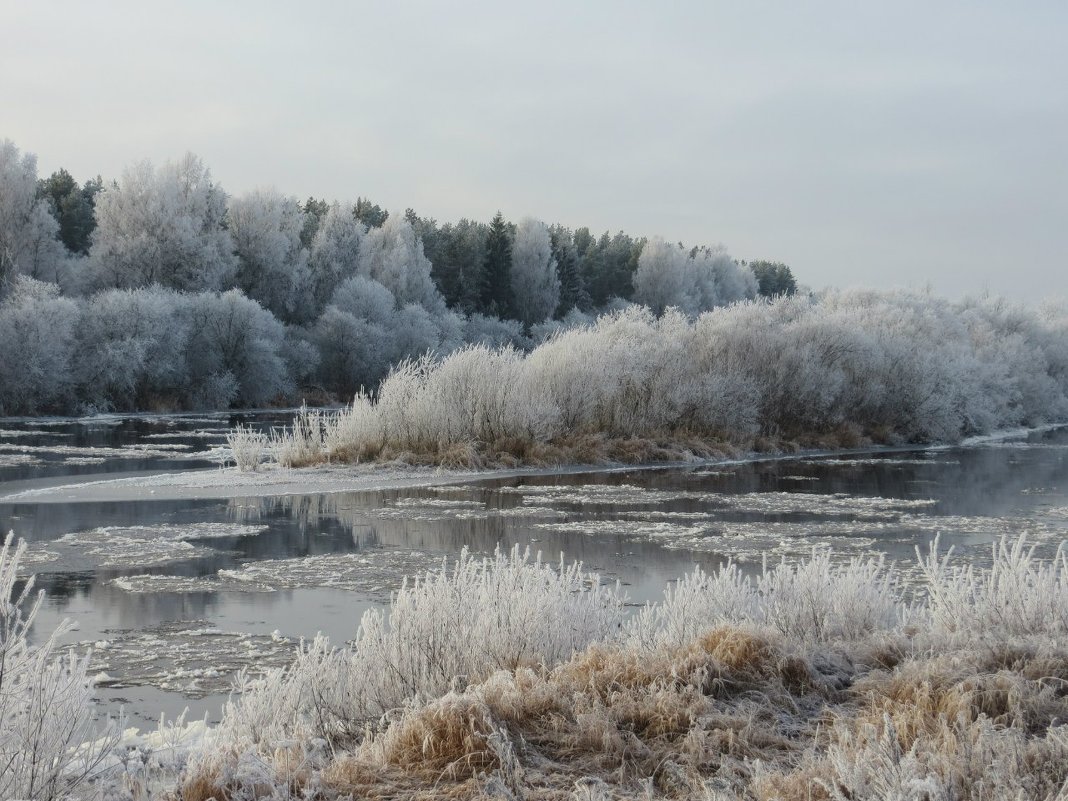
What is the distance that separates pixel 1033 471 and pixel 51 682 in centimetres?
2968

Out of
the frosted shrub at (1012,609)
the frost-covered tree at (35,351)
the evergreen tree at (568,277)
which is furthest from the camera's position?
the evergreen tree at (568,277)

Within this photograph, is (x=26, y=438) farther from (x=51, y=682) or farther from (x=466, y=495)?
(x=51, y=682)

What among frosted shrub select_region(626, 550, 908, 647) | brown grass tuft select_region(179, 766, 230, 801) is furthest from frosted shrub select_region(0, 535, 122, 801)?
frosted shrub select_region(626, 550, 908, 647)

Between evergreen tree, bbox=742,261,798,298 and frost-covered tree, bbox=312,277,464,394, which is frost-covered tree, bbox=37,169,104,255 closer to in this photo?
frost-covered tree, bbox=312,277,464,394

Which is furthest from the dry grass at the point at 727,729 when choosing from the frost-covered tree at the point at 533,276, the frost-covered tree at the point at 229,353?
the frost-covered tree at the point at 533,276

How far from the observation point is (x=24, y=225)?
57.3 metres

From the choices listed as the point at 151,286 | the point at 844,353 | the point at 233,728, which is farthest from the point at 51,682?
the point at 151,286

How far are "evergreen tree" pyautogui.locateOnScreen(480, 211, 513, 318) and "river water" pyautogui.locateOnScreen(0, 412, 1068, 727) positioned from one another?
51702mm

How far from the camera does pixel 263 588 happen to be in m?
12.6

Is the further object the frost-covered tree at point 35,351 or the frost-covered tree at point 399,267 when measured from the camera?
the frost-covered tree at point 399,267

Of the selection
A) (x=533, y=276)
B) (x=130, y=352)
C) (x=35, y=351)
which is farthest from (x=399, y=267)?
(x=35, y=351)

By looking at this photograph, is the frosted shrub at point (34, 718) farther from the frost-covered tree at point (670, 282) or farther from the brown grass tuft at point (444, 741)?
the frost-covered tree at point (670, 282)

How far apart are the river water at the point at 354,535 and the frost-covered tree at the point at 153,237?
28.9 meters

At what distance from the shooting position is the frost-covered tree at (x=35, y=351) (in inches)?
1763
